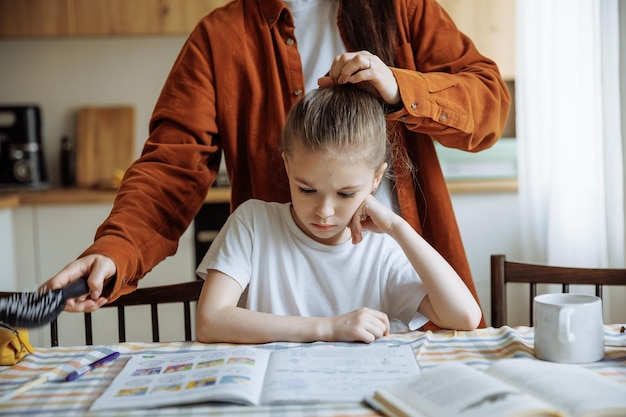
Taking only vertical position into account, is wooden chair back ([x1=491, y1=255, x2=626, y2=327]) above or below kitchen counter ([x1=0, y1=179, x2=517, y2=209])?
below

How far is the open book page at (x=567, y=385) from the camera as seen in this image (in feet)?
2.83

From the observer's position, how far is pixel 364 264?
1418 millimetres

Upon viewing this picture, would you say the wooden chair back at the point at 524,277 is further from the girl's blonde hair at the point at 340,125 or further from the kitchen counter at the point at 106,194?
the kitchen counter at the point at 106,194

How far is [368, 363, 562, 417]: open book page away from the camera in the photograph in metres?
0.85

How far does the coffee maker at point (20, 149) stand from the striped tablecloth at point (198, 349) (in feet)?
7.51

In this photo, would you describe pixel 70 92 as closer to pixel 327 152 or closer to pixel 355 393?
pixel 327 152

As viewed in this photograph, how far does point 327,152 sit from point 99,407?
57 cm

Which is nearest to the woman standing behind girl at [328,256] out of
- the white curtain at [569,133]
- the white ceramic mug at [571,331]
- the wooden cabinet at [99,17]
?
the white ceramic mug at [571,331]

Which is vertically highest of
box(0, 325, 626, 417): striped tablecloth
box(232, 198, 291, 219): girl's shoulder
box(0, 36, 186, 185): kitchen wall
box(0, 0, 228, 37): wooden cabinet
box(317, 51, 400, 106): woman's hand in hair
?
box(0, 0, 228, 37): wooden cabinet

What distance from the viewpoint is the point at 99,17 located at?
319 cm

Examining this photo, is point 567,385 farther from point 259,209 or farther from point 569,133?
point 569,133

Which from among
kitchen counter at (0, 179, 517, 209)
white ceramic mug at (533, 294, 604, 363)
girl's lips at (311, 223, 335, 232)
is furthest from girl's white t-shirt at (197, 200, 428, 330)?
kitchen counter at (0, 179, 517, 209)

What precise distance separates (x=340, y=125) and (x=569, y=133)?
1.91 metres

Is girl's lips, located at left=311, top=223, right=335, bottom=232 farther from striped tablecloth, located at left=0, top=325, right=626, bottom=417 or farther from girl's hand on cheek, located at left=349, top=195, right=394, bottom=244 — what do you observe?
striped tablecloth, located at left=0, top=325, right=626, bottom=417
